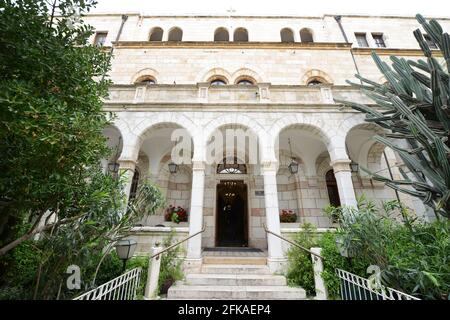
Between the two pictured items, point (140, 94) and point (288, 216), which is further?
point (288, 216)

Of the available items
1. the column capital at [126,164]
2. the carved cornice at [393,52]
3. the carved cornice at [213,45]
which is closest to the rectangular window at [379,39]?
the carved cornice at [393,52]

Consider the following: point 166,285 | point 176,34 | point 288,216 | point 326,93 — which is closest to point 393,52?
point 326,93

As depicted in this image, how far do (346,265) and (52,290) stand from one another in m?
5.97

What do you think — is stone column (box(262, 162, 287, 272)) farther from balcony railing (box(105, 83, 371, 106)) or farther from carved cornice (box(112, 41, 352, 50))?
carved cornice (box(112, 41, 352, 50))

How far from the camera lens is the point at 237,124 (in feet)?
22.3

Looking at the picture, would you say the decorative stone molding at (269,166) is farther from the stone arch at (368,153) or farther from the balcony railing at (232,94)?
the stone arch at (368,153)

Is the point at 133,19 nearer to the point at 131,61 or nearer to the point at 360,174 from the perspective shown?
the point at 131,61

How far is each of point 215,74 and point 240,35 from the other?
4.21m

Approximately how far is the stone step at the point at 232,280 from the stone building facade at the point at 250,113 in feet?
1.62

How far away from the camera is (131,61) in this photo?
34.3 ft

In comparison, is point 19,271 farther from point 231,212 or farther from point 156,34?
point 156,34

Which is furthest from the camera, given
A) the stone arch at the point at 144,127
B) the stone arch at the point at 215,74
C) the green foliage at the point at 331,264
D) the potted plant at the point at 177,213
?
the stone arch at the point at 215,74

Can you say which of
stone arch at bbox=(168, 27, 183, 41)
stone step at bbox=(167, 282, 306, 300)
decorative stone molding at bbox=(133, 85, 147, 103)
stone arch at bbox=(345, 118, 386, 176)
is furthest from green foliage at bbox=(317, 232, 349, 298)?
stone arch at bbox=(168, 27, 183, 41)

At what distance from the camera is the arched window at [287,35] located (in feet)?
40.2
